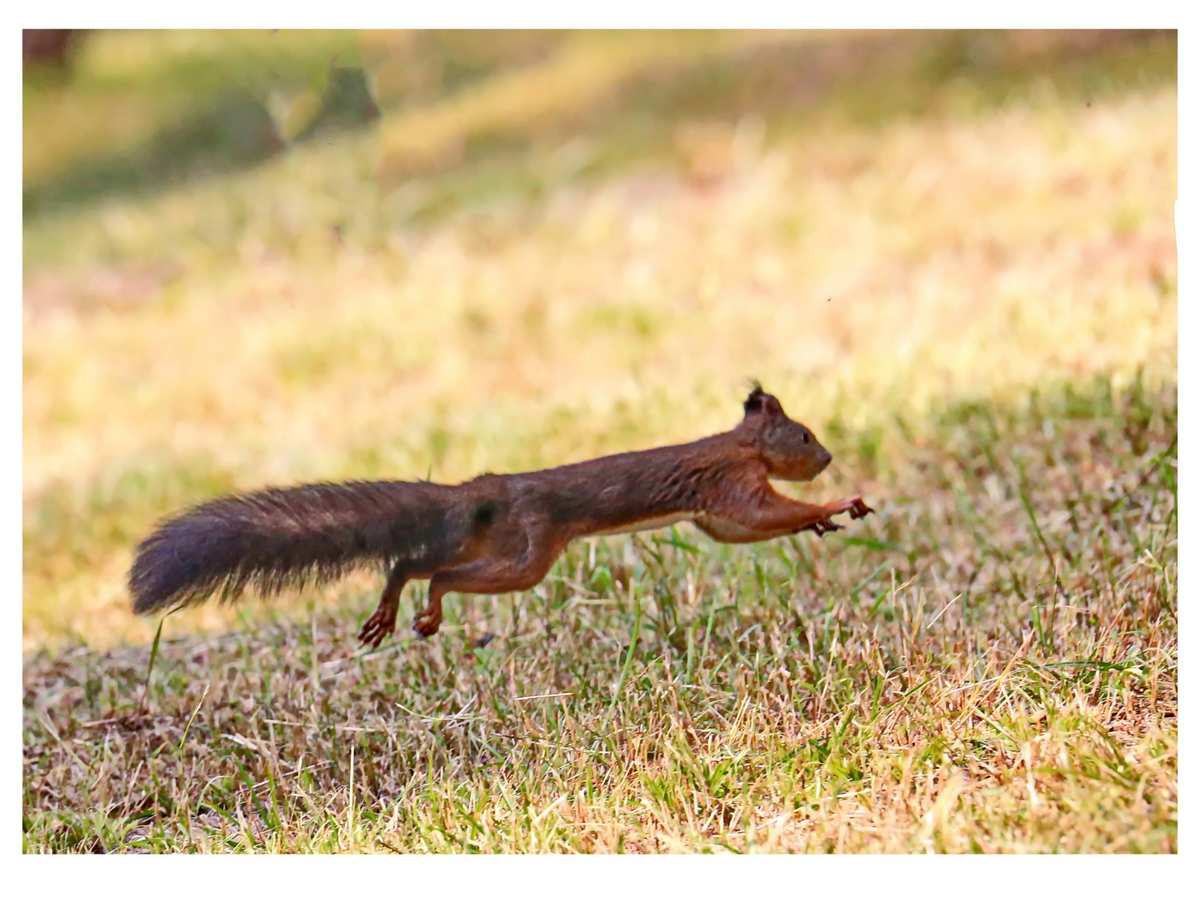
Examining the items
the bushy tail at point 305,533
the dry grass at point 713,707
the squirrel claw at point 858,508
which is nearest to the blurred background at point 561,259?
the dry grass at point 713,707

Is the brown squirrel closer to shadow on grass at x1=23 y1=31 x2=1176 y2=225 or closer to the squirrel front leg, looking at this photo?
the squirrel front leg

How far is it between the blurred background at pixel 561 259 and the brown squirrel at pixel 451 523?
31.6 inches

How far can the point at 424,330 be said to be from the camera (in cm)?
925

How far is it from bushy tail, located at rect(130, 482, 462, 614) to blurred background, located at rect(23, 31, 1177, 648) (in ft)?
4.18

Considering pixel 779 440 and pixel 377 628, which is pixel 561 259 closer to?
pixel 779 440

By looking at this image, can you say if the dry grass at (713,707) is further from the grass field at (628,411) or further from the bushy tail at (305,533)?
the bushy tail at (305,533)

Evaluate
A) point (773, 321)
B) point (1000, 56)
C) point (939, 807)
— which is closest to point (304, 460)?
point (773, 321)

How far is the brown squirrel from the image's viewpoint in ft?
12.8

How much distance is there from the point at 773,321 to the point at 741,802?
4.78 m

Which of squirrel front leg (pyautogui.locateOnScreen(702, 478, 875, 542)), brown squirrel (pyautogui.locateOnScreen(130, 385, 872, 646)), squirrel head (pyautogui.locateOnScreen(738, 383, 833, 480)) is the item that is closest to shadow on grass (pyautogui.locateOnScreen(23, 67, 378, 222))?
squirrel head (pyautogui.locateOnScreen(738, 383, 833, 480))

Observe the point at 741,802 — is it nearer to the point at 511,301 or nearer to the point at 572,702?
the point at 572,702

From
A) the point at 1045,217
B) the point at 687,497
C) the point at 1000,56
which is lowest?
the point at 687,497

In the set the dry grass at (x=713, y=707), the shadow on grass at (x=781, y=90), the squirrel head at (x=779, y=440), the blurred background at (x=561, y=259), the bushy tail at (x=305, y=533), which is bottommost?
the dry grass at (x=713, y=707)

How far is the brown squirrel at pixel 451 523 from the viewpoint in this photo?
3.91 m
